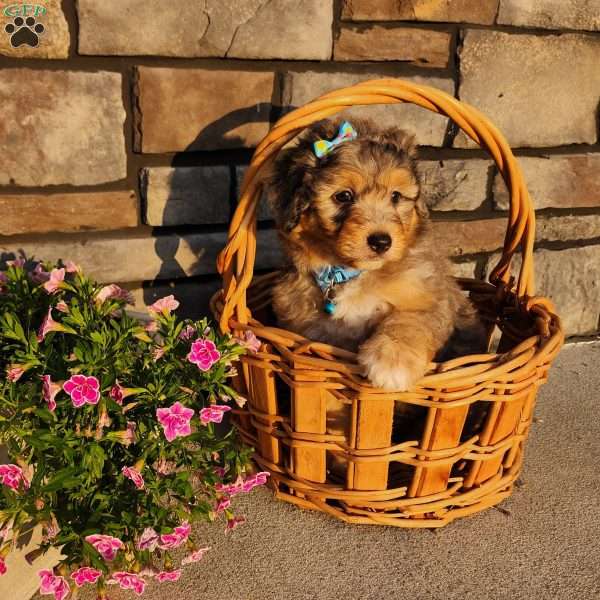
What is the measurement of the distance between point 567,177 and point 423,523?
262 centimetres

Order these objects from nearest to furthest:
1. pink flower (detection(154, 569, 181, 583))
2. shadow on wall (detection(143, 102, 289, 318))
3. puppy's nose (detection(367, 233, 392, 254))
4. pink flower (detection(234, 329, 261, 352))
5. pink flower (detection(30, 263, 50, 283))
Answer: pink flower (detection(154, 569, 181, 583))
pink flower (detection(234, 329, 261, 352))
puppy's nose (detection(367, 233, 392, 254))
pink flower (detection(30, 263, 50, 283))
shadow on wall (detection(143, 102, 289, 318))

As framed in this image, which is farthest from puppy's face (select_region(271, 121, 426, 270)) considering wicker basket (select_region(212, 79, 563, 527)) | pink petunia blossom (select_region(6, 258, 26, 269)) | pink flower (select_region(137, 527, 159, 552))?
pink flower (select_region(137, 527, 159, 552))

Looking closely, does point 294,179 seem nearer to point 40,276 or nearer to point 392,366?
point 392,366

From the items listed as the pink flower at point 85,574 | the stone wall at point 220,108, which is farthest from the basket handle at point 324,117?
the pink flower at point 85,574

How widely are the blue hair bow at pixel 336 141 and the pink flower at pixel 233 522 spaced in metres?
1.55

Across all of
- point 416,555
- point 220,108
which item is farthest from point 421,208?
point 416,555

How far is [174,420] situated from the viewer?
7.16 ft

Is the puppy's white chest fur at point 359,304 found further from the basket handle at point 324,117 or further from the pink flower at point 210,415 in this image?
the pink flower at point 210,415

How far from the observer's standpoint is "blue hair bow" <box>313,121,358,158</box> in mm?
2873

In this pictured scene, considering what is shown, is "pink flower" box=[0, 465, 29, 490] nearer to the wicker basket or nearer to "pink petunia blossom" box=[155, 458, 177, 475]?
"pink petunia blossom" box=[155, 458, 177, 475]

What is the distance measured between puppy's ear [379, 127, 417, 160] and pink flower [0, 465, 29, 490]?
1.96 meters

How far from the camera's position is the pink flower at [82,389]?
6.91ft

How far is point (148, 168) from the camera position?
3.50 meters

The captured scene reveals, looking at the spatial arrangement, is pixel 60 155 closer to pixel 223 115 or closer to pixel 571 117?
pixel 223 115
